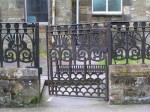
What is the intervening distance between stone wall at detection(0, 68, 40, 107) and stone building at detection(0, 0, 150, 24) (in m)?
7.45

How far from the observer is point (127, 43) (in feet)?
21.4

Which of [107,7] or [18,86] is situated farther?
[107,7]

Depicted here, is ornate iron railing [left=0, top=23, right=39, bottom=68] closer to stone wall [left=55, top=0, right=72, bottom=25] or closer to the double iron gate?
the double iron gate

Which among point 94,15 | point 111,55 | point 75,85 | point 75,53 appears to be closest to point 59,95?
point 75,85

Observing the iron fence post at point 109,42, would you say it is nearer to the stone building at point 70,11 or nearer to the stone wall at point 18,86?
the stone wall at point 18,86

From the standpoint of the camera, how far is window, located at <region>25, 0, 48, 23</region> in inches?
556

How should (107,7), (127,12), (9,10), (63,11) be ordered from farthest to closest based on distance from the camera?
1. (107,7)
2. (127,12)
3. (9,10)
4. (63,11)

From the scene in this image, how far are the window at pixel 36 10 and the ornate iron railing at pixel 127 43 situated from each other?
7.86 metres

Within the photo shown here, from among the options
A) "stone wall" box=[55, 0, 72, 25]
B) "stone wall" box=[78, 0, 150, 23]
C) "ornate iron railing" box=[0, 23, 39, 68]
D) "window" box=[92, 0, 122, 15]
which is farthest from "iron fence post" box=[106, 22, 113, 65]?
"window" box=[92, 0, 122, 15]

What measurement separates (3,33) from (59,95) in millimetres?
1577

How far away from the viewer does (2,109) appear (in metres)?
6.39

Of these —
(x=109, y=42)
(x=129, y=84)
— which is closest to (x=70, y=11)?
(x=109, y=42)

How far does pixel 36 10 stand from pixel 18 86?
8081 millimetres

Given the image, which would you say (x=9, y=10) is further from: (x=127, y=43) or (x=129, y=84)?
(x=129, y=84)
